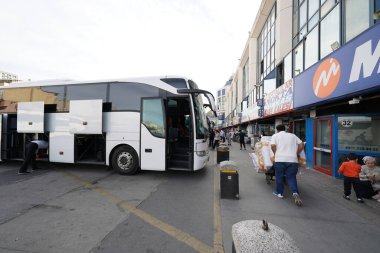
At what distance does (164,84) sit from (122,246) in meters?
5.16

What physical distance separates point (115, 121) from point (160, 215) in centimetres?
438

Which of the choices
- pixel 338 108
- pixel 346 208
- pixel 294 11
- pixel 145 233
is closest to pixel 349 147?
pixel 338 108

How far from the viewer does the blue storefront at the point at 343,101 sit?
4848 mm

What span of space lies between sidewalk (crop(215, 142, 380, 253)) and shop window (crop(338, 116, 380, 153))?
1.86 m

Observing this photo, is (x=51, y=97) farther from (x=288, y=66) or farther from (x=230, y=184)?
(x=288, y=66)

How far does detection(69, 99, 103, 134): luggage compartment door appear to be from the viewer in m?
7.05

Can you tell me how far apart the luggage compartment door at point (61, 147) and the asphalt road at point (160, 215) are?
50.1 inches

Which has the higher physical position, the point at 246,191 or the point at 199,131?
the point at 199,131

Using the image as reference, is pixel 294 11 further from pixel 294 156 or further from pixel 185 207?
pixel 185 207

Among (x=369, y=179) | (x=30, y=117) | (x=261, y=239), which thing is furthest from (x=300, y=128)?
(x=30, y=117)

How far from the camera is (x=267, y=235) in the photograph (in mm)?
1593

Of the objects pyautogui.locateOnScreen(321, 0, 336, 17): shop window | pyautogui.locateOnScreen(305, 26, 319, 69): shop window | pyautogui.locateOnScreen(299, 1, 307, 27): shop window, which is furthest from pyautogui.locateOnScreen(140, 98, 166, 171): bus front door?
pyautogui.locateOnScreen(299, 1, 307, 27): shop window

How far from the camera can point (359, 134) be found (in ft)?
22.6

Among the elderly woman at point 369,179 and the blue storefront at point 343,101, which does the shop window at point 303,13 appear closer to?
the blue storefront at point 343,101
